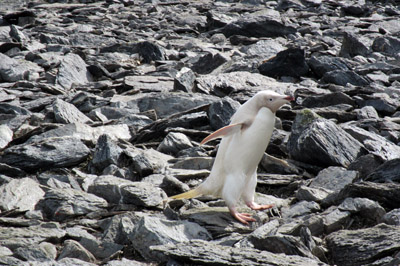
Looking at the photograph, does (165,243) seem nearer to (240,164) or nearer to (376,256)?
(240,164)

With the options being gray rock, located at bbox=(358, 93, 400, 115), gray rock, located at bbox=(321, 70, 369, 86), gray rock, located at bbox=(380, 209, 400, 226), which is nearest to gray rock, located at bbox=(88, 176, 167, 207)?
gray rock, located at bbox=(380, 209, 400, 226)

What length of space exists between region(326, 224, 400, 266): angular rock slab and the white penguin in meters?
1.02

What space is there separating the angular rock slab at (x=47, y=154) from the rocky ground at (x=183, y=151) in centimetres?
2

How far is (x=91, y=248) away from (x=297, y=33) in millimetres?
13324

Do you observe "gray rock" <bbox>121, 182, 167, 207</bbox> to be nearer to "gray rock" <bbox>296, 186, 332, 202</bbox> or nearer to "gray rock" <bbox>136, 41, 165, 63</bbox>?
"gray rock" <bbox>296, 186, 332, 202</bbox>

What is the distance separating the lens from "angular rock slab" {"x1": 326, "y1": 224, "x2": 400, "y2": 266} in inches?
164

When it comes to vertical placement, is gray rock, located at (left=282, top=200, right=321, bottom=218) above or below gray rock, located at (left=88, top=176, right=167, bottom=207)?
above

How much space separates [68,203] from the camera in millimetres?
5527

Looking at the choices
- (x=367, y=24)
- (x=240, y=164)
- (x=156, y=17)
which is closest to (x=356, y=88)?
(x=240, y=164)

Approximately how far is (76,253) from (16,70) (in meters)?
8.46

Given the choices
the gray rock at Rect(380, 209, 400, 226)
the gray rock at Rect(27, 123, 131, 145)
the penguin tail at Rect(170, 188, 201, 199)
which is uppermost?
the gray rock at Rect(380, 209, 400, 226)

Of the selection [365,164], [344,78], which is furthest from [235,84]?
[365,164]

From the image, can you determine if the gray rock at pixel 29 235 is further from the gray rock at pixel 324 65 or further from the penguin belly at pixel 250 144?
the gray rock at pixel 324 65

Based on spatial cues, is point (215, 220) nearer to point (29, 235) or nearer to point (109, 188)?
point (109, 188)
